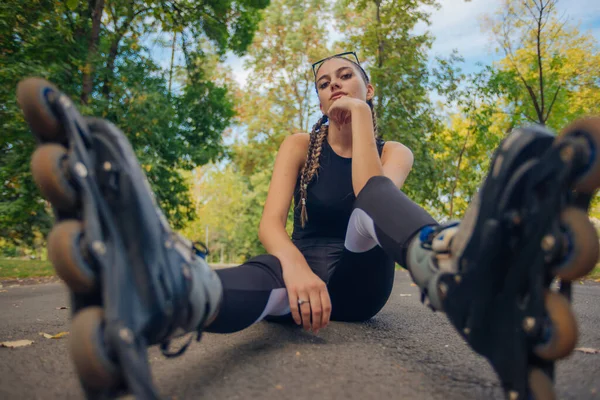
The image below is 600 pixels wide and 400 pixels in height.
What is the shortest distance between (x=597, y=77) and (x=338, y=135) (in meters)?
10.8

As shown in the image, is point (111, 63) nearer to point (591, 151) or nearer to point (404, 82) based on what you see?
point (404, 82)

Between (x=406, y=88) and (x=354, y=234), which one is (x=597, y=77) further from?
(x=354, y=234)

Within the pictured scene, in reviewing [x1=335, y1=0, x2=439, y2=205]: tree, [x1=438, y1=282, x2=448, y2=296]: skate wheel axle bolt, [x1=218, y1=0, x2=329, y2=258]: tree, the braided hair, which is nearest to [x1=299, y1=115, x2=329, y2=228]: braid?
the braided hair

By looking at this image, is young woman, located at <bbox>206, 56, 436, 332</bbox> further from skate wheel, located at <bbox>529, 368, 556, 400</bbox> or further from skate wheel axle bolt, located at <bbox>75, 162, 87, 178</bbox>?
skate wheel axle bolt, located at <bbox>75, 162, 87, 178</bbox>

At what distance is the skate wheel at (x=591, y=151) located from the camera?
78 centimetres

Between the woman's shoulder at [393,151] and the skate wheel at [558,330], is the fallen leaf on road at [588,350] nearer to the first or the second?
the skate wheel at [558,330]

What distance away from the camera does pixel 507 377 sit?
2.88 feet

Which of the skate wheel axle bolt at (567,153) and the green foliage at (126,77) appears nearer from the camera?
the skate wheel axle bolt at (567,153)

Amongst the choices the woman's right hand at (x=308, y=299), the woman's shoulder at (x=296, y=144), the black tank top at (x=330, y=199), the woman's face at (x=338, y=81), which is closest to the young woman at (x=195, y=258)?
the woman's right hand at (x=308, y=299)

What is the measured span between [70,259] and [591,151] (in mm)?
1022

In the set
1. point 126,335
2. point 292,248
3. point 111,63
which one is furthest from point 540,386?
point 111,63

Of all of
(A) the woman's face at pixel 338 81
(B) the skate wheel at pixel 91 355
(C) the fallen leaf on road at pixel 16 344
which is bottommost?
(C) the fallen leaf on road at pixel 16 344

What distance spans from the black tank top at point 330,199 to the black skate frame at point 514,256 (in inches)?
41.9

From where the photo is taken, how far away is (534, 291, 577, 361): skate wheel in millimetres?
766
